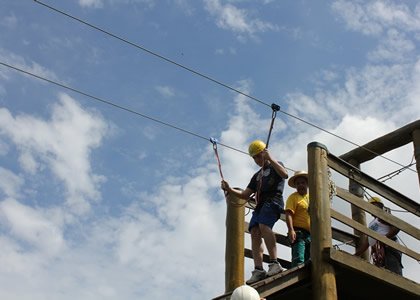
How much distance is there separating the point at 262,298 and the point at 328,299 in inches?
31.1

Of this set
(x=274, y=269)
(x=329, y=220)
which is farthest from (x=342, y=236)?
(x=274, y=269)

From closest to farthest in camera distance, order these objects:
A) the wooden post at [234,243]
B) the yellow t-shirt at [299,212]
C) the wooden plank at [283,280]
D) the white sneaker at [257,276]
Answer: the wooden plank at [283,280], the white sneaker at [257,276], the yellow t-shirt at [299,212], the wooden post at [234,243]

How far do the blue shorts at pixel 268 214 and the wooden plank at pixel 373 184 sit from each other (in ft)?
2.39

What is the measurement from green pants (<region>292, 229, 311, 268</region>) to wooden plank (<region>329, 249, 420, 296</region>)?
0.50 meters

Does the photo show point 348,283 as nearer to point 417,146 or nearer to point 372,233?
point 372,233

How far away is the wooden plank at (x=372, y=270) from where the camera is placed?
5520 millimetres

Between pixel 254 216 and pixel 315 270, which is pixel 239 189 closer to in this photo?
pixel 254 216

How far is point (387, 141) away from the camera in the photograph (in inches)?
329

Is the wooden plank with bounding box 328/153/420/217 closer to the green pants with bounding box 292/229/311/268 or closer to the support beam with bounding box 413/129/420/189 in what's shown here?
the green pants with bounding box 292/229/311/268

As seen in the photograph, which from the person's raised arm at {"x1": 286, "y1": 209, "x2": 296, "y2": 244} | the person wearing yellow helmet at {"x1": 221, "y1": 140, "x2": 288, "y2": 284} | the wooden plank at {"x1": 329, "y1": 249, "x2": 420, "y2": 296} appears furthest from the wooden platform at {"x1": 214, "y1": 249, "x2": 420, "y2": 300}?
the person's raised arm at {"x1": 286, "y1": 209, "x2": 296, "y2": 244}

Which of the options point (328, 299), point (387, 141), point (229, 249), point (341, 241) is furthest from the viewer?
point (387, 141)

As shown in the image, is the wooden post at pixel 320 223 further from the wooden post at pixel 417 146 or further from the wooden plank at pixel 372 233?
the wooden post at pixel 417 146

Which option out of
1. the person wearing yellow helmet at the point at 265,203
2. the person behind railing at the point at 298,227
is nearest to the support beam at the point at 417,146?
the person behind railing at the point at 298,227

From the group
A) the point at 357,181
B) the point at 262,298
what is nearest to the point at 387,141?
the point at 357,181
